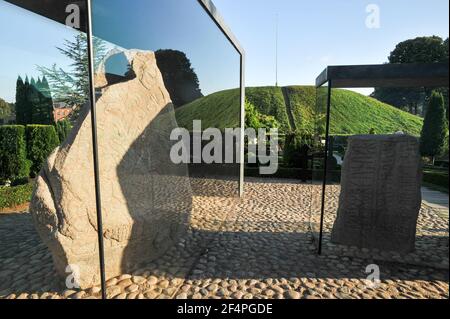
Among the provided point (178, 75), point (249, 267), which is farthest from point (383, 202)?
point (178, 75)

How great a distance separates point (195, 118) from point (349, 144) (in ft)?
9.26

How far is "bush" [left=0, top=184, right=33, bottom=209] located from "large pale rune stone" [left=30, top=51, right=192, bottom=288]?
15.6 feet

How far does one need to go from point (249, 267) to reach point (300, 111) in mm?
38249

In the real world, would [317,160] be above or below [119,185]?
above

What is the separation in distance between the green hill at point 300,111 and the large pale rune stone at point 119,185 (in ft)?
2.80

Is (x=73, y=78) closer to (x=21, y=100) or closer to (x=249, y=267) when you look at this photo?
(x=21, y=100)

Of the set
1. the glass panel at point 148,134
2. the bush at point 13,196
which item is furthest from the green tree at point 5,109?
the glass panel at point 148,134

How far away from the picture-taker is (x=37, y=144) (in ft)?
30.0

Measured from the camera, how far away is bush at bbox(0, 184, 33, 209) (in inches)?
252

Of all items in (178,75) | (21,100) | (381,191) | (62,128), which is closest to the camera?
(381,191)

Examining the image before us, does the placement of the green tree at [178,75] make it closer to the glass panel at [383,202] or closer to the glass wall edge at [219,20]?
the glass wall edge at [219,20]

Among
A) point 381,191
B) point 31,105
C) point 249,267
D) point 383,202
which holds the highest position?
point 31,105

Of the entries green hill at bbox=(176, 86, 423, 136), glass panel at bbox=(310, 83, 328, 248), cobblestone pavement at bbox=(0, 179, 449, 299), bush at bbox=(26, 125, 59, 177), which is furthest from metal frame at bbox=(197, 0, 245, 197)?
bush at bbox=(26, 125, 59, 177)

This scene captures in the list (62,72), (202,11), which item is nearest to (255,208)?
(202,11)
